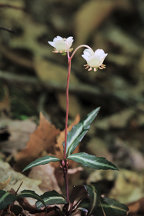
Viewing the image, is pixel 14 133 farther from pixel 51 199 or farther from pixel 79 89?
pixel 79 89

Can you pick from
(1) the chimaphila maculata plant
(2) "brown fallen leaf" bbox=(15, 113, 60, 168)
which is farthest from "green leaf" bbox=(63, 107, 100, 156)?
(2) "brown fallen leaf" bbox=(15, 113, 60, 168)

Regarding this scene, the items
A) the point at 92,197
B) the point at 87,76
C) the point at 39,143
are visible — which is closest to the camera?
the point at 92,197

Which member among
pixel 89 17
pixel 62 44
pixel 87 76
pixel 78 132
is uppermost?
pixel 89 17

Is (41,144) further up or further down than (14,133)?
further down

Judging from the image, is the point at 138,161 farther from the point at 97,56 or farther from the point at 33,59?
the point at 33,59

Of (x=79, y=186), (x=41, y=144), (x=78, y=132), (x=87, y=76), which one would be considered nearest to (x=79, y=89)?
(x=87, y=76)

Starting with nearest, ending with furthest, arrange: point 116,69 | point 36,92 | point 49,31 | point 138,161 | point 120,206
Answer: point 120,206 < point 138,161 < point 36,92 < point 116,69 < point 49,31

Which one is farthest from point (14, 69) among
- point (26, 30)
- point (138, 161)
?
point (138, 161)
